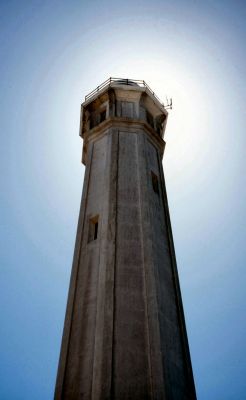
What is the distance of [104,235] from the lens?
14.8m

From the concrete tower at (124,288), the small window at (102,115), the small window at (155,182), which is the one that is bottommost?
the concrete tower at (124,288)

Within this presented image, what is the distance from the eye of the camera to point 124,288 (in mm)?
12977

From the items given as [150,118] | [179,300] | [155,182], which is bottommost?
[179,300]

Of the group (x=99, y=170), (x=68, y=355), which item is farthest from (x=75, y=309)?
(x=99, y=170)

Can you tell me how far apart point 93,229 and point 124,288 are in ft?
13.4

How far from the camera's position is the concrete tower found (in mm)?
11023

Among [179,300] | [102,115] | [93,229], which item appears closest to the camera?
[179,300]

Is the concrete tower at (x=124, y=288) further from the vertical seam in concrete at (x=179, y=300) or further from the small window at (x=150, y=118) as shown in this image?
the small window at (x=150, y=118)

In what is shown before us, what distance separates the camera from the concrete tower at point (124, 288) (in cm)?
1102

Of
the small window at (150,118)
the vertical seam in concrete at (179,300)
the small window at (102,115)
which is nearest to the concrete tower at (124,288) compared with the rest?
the vertical seam in concrete at (179,300)

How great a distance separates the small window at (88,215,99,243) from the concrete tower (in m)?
0.05

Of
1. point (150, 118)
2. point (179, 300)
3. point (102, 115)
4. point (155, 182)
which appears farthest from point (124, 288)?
point (150, 118)

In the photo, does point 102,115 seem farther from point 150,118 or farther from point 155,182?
point 155,182

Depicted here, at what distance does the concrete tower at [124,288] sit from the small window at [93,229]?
0.05m
